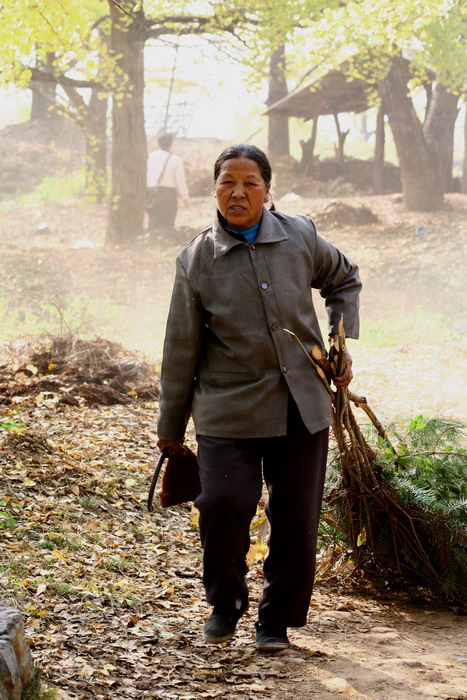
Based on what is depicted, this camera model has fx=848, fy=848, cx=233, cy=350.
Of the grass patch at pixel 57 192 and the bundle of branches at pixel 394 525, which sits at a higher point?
the grass patch at pixel 57 192

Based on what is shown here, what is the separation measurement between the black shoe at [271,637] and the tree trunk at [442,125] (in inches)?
685

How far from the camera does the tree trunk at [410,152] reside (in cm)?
1852

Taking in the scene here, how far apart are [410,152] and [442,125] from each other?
5.14 ft

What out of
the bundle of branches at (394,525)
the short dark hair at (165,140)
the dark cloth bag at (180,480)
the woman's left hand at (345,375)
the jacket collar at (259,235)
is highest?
the short dark hair at (165,140)

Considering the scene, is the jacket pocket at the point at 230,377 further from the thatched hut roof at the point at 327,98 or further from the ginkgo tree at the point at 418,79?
the thatched hut roof at the point at 327,98

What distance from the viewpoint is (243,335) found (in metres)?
3.09

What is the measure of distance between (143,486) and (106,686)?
2.89 meters

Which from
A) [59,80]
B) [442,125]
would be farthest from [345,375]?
[442,125]

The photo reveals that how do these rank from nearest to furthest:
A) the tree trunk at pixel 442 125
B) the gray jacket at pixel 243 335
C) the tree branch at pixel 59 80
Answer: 1. the gray jacket at pixel 243 335
2. the tree branch at pixel 59 80
3. the tree trunk at pixel 442 125

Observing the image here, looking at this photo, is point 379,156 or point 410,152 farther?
point 379,156

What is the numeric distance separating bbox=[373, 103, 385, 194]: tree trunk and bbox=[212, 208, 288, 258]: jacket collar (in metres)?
17.5

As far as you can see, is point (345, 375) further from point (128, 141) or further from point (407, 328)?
point (128, 141)

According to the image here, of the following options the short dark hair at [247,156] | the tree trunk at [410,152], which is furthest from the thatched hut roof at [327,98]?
the short dark hair at [247,156]

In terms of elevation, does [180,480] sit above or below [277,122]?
below
